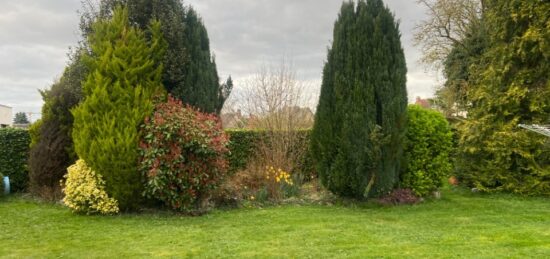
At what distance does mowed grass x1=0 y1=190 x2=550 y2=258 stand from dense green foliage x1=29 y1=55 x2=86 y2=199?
1.01 metres

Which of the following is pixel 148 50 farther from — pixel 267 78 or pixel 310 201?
pixel 267 78

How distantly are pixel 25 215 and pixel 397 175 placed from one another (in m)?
6.52

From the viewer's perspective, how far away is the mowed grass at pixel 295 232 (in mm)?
4785

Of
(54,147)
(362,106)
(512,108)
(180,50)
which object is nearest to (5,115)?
(54,147)

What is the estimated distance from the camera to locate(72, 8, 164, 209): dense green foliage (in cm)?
700

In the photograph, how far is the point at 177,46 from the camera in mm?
8055

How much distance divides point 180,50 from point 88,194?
116 inches

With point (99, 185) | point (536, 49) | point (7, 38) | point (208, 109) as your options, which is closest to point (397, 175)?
point (208, 109)

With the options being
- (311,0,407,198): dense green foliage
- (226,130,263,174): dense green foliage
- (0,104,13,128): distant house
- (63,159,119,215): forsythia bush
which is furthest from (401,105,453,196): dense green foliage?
(0,104,13,128): distant house

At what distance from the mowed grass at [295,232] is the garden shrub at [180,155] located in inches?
17.0

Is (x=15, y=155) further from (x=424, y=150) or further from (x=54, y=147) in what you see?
(x=424, y=150)

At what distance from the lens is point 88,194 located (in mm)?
7082

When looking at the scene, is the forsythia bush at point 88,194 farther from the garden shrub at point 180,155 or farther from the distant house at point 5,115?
the distant house at point 5,115

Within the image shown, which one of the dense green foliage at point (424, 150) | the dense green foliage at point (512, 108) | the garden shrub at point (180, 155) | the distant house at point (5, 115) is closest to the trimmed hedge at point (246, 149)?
the dense green foliage at point (424, 150)
